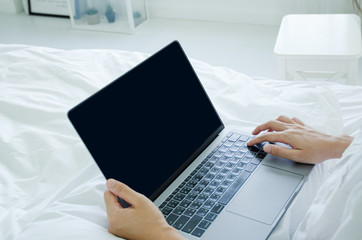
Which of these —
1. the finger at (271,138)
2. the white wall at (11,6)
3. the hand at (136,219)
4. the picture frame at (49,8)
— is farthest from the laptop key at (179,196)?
the white wall at (11,6)

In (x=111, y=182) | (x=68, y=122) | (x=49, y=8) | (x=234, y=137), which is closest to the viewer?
(x=111, y=182)

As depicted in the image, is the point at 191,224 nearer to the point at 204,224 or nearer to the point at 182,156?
the point at 204,224

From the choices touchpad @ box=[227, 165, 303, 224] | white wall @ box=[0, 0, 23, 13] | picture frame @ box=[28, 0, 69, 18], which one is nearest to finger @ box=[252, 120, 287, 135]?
touchpad @ box=[227, 165, 303, 224]

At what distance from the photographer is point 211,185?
1001 millimetres

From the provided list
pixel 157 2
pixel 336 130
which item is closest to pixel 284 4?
pixel 157 2

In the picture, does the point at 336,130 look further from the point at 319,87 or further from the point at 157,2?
the point at 157,2

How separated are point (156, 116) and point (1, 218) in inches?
15.3

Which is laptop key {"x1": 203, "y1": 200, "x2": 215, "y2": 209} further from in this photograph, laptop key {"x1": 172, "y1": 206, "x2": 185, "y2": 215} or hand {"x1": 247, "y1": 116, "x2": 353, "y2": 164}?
hand {"x1": 247, "y1": 116, "x2": 353, "y2": 164}

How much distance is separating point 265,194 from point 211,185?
0.37ft

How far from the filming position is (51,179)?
44.3 inches

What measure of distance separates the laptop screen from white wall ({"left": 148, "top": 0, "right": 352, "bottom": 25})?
2214 mm

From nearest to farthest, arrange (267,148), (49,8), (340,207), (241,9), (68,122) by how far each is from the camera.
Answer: (340,207) < (267,148) < (68,122) < (241,9) < (49,8)

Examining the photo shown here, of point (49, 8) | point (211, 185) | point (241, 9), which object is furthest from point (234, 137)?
point (49, 8)

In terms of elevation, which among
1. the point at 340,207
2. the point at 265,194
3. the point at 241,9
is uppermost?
the point at 340,207
